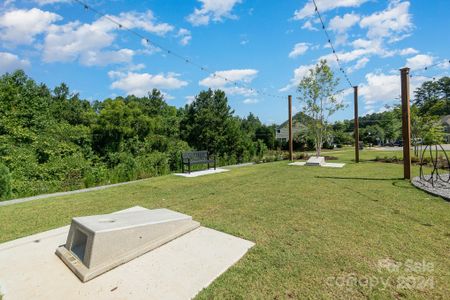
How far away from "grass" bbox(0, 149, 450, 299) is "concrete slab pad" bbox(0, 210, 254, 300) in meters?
0.18

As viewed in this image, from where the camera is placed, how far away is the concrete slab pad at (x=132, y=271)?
74.2 inches

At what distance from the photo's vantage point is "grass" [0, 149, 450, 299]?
191 centimetres

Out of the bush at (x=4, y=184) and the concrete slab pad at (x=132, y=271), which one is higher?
the bush at (x=4, y=184)

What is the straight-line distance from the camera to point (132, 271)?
218 centimetres

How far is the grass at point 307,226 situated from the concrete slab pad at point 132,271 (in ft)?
0.59

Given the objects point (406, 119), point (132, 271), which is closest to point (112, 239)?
point (132, 271)

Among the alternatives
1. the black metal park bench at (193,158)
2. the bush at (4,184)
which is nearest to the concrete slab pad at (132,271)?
the bush at (4,184)

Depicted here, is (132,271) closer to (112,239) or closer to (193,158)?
(112,239)

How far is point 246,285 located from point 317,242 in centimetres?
113

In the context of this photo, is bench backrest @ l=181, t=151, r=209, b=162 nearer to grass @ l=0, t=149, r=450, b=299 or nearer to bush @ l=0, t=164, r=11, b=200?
grass @ l=0, t=149, r=450, b=299

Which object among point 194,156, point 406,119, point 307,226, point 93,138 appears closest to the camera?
point 307,226

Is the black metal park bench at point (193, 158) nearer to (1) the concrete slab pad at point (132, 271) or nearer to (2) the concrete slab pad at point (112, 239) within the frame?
A: (2) the concrete slab pad at point (112, 239)

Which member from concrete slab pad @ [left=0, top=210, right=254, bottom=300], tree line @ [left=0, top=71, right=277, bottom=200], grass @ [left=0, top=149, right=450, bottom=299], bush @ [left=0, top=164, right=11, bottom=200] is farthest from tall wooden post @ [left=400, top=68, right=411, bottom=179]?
bush @ [left=0, top=164, right=11, bottom=200]

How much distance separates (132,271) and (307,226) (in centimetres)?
221
